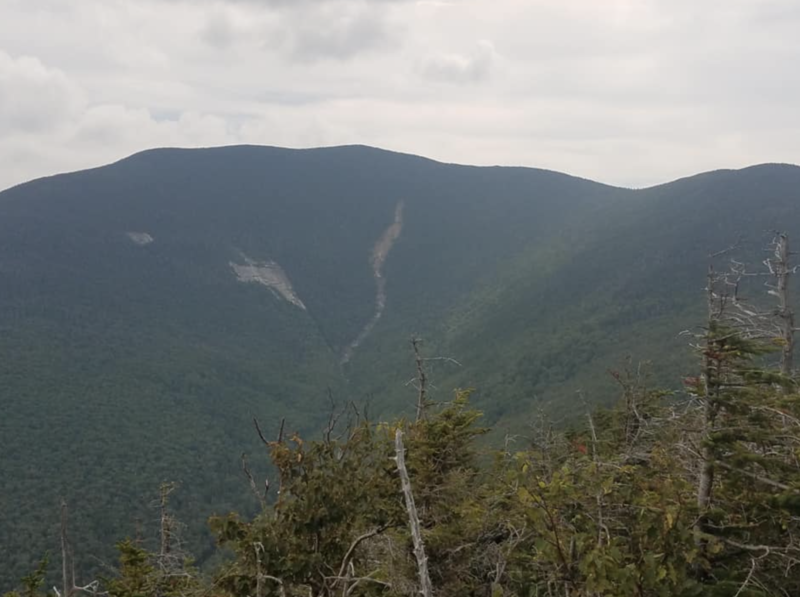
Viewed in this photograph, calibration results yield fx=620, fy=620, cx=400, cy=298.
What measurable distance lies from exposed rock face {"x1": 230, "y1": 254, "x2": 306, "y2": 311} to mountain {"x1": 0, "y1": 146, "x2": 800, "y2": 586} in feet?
1.99

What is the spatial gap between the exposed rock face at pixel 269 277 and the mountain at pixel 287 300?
607mm

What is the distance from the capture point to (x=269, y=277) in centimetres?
13738

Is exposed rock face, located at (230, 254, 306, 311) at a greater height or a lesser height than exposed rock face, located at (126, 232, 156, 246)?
lesser

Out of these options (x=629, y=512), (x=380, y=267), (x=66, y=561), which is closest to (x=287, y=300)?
(x=380, y=267)

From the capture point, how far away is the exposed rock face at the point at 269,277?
132750 millimetres

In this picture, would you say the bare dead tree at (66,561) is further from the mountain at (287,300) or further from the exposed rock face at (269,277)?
the exposed rock face at (269,277)

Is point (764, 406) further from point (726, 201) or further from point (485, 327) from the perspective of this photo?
point (726, 201)

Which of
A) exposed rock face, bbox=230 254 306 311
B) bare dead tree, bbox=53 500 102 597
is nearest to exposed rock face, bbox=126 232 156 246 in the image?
exposed rock face, bbox=230 254 306 311

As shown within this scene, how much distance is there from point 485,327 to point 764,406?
9197 centimetres

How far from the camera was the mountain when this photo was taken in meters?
58.1

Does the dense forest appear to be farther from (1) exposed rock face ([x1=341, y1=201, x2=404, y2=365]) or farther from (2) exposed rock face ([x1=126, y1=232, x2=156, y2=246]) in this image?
(2) exposed rock face ([x1=126, y1=232, x2=156, y2=246])

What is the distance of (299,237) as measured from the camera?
494ft

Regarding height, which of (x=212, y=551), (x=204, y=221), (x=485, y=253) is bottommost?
(x=212, y=551)

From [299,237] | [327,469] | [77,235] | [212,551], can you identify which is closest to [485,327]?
[212,551]
